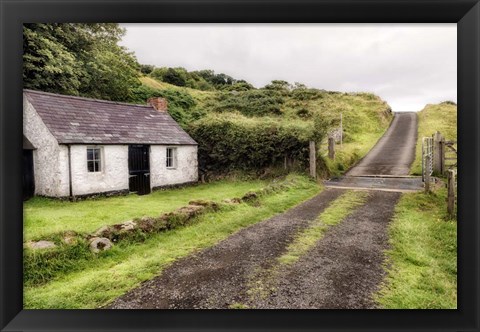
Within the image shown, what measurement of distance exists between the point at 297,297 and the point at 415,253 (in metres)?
2.25

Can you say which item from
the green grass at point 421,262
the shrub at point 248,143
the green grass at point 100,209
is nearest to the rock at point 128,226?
the green grass at point 100,209

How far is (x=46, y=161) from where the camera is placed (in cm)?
837

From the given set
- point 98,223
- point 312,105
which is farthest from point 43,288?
point 312,105

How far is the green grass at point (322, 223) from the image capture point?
15.2ft

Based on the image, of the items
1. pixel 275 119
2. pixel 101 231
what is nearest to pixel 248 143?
pixel 275 119

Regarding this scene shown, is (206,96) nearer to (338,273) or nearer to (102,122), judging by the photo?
(102,122)

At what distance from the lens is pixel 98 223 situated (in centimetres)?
583

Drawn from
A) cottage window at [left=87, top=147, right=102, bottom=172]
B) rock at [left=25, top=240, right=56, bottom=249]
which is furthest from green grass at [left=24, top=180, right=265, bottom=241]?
cottage window at [left=87, top=147, right=102, bottom=172]

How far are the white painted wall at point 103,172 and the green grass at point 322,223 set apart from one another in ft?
21.4

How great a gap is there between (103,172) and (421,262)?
8584 millimetres

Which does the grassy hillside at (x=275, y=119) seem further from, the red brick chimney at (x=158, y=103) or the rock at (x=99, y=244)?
the rock at (x=99, y=244)

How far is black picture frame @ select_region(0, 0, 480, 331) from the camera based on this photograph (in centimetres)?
278
